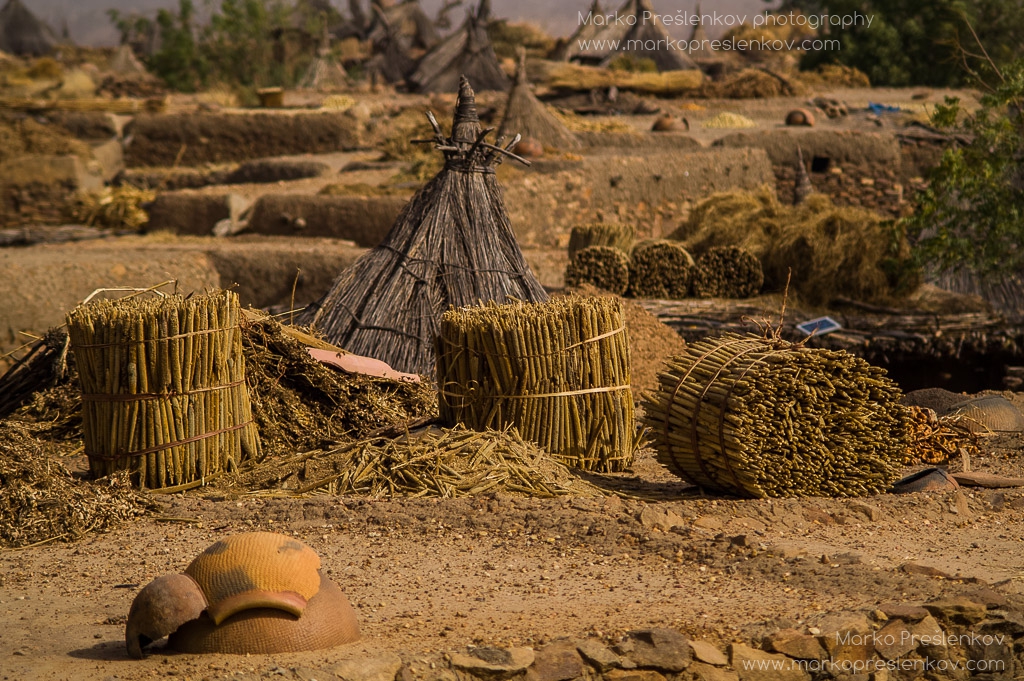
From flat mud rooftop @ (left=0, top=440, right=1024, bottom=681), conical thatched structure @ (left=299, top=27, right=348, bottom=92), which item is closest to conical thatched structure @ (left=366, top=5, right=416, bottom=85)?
conical thatched structure @ (left=299, top=27, right=348, bottom=92)

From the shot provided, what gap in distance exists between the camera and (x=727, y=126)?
20.2 metres

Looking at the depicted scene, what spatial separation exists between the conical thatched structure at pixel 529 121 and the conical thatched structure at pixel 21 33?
33958 mm

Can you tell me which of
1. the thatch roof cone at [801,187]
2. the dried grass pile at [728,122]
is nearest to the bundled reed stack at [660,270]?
the thatch roof cone at [801,187]

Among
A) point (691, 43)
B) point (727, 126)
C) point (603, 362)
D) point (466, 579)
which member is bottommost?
point (466, 579)

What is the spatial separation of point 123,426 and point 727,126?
54.3 ft

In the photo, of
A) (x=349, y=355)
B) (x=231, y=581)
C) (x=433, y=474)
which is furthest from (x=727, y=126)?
(x=231, y=581)

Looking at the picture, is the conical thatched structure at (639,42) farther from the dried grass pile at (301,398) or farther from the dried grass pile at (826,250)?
the dried grass pile at (301,398)

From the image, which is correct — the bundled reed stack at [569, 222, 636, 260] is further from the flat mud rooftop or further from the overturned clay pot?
the overturned clay pot

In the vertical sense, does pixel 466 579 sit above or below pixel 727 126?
below

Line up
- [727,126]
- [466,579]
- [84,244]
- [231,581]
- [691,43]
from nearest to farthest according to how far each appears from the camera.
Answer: [231,581] → [466,579] → [84,244] → [727,126] → [691,43]

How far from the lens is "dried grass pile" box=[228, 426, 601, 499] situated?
5090 millimetres

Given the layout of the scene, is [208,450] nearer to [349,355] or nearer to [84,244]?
[349,355]

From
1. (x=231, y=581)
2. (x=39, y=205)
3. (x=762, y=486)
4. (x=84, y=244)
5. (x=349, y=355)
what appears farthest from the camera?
(x=39, y=205)

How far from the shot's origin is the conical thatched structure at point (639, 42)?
104ft
